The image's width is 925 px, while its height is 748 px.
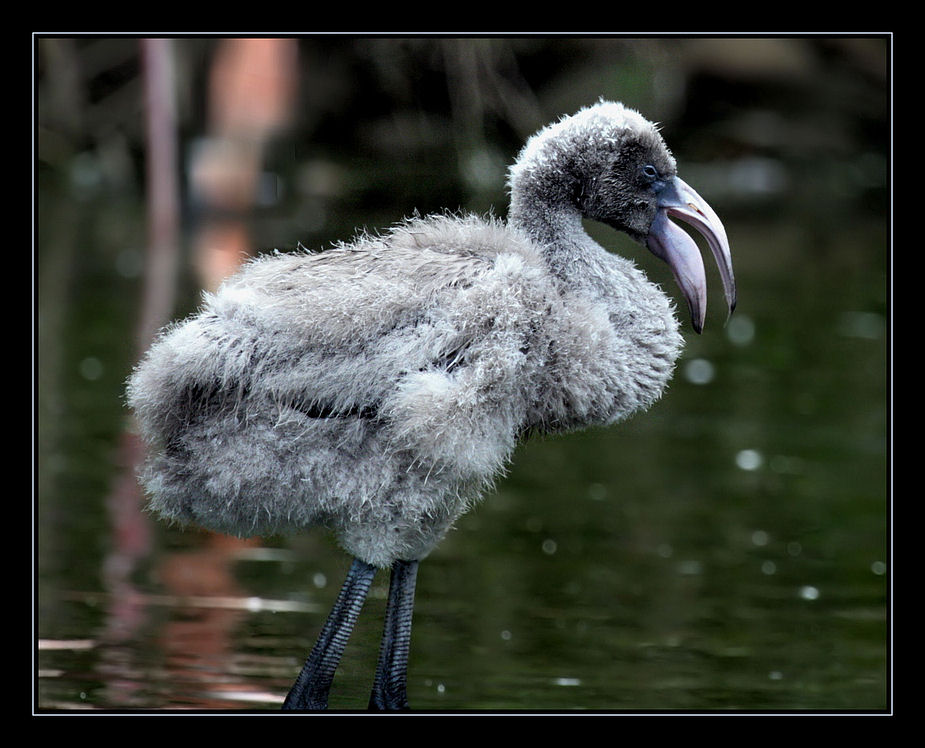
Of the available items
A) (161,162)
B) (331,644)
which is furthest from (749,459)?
(161,162)

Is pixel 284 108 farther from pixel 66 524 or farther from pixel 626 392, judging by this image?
pixel 626 392

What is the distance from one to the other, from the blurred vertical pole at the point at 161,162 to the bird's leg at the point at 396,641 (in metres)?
10.4

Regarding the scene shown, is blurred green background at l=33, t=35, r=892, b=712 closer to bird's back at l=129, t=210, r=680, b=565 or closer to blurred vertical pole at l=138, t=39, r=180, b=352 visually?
blurred vertical pole at l=138, t=39, r=180, b=352

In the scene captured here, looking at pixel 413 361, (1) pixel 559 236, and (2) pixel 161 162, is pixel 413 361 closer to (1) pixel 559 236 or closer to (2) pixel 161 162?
(1) pixel 559 236

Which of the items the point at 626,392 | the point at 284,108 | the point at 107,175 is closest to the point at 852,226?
the point at 284,108

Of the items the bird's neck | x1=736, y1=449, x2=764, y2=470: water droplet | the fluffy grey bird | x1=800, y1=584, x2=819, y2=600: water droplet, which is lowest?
x1=800, y1=584, x2=819, y2=600: water droplet

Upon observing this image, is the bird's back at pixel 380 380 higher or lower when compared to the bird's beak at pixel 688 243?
lower

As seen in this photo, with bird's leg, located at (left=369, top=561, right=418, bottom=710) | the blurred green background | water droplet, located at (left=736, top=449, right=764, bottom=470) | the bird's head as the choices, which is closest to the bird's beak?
the bird's head

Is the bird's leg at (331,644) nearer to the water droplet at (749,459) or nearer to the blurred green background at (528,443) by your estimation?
the blurred green background at (528,443)

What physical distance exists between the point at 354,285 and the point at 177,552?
132 inches

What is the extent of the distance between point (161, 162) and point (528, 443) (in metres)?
10.6

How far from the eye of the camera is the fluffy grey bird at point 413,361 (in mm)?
4738

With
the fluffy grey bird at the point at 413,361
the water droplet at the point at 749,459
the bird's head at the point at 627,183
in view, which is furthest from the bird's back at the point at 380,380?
the water droplet at the point at 749,459

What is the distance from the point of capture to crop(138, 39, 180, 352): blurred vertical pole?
1686 cm
